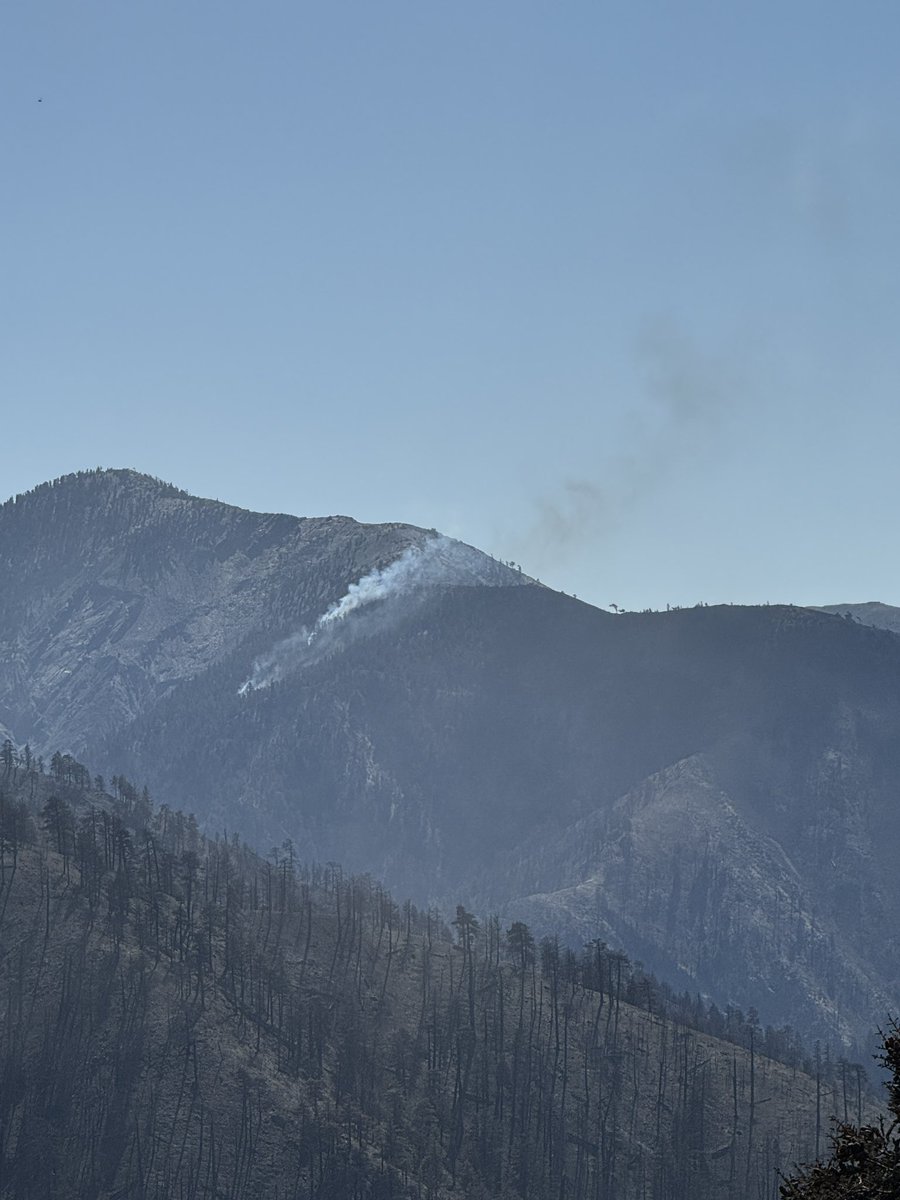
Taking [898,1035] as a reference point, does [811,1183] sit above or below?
below

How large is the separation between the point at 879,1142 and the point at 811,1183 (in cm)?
322

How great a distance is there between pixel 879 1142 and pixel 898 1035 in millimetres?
3546

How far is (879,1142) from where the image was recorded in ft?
170

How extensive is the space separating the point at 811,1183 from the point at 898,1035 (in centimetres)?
509

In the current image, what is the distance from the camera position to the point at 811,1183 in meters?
54.1

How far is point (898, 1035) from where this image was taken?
54156 millimetres
